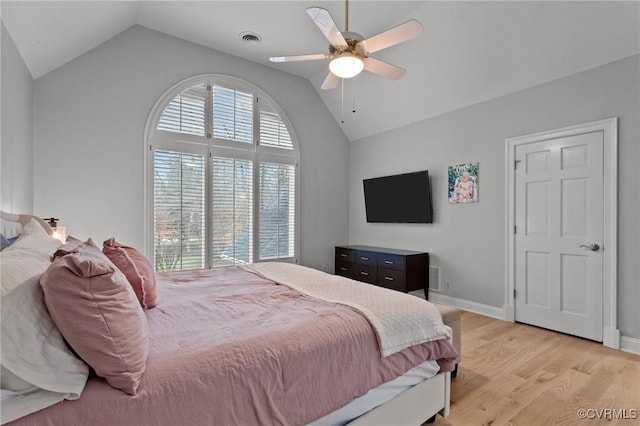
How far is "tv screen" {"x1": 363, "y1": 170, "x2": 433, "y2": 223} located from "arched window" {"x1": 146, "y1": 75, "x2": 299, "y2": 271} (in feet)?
4.08

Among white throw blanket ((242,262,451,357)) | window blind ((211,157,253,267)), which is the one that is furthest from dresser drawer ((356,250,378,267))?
white throw blanket ((242,262,451,357))

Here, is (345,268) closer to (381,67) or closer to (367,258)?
(367,258)

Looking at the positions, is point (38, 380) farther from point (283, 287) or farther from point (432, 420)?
point (432, 420)

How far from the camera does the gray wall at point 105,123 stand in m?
3.32

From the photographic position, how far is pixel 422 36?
141 inches

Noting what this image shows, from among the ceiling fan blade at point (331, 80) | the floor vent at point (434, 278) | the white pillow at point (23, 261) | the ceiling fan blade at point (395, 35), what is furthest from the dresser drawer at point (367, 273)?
the white pillow at point (23, 261)

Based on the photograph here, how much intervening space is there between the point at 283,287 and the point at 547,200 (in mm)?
2963

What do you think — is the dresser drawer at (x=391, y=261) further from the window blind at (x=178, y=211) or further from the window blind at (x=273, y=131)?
the window blind at (x=178, y=211)

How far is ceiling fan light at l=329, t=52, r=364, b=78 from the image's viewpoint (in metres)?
2.35

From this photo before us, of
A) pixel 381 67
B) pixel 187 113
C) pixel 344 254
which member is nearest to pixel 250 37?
pixel 187 113

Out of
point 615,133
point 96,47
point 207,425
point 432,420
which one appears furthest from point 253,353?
point 96,47

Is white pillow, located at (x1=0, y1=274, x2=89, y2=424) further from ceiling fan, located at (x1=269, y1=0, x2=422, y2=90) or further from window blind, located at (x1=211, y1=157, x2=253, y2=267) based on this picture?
window blind, located at (x1=211, y1=157, x2=253, y2=267)

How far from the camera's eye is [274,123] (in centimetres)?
483

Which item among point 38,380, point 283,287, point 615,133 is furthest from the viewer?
point 615,133
